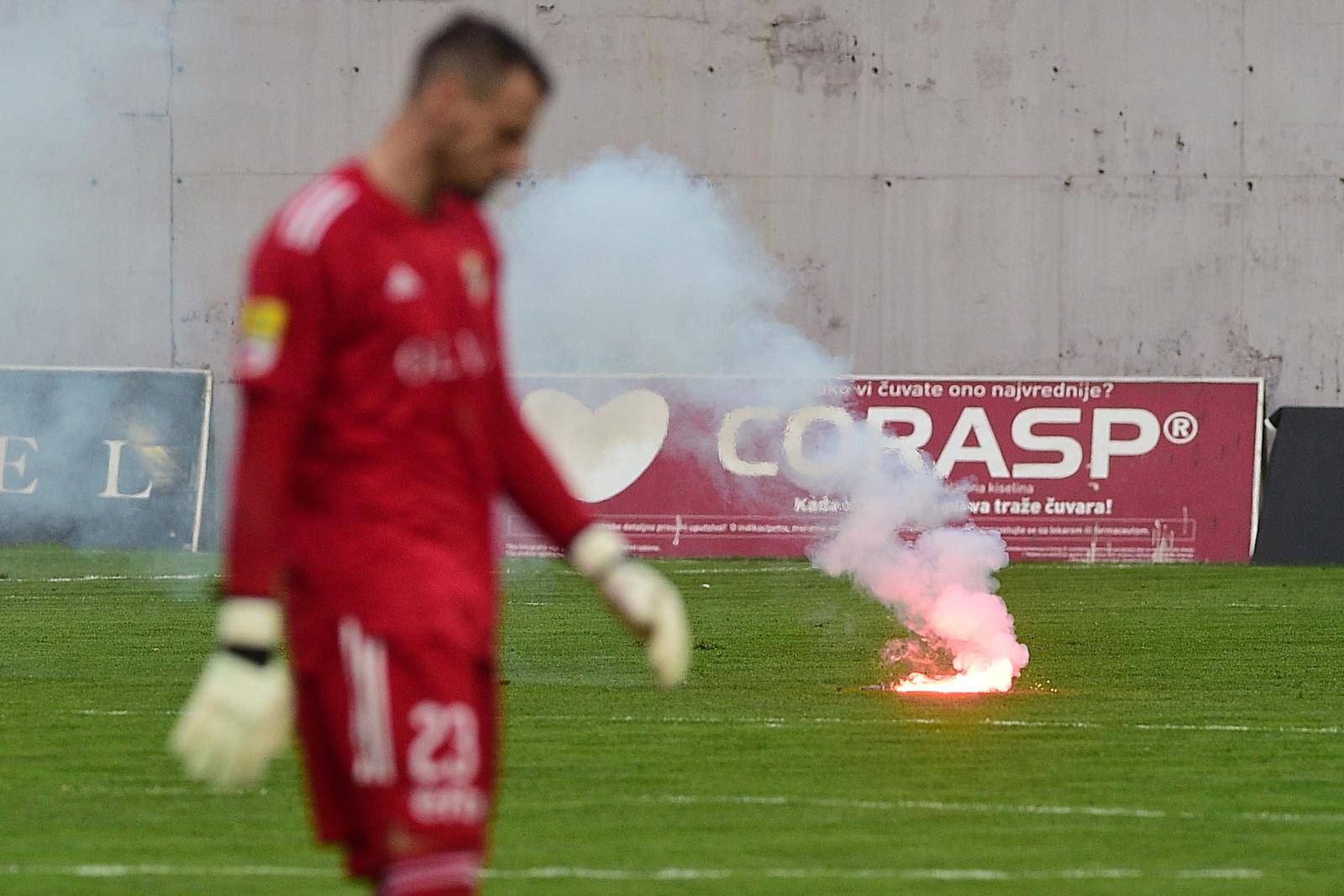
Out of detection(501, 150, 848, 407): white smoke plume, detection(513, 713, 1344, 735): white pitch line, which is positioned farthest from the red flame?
detection(501, 150, 848, 407): white smoke plume

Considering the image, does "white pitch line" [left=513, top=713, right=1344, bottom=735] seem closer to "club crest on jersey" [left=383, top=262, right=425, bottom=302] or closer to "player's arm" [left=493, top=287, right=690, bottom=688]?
"player's arm" [left=493, top=287, right=690, bottom=688]

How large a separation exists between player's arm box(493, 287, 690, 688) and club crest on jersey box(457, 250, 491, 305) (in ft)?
0.65

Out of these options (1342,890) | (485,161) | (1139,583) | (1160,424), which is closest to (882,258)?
(1160,424)

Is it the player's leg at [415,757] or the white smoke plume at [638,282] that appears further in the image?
the white smoke plume at [638,282]

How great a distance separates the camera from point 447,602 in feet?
14.4

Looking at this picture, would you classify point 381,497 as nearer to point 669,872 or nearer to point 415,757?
point 415,757

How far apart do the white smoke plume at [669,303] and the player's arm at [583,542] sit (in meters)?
13.9

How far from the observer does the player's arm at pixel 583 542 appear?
15.4 ft

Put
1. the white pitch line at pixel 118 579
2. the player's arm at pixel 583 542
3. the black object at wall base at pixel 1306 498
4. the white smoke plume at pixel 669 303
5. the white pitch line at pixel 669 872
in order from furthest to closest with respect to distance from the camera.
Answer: the black object at wall base at pixel 1306 498 → the white smoke plume at pixel 669 303 → the white pitch line at pixel 118 579 → the white pitch line at pixel 669 872 → the player's arm at pixel 583 542

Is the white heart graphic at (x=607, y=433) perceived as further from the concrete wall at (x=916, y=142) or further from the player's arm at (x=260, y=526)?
the player's arm at (x=260, y=526)

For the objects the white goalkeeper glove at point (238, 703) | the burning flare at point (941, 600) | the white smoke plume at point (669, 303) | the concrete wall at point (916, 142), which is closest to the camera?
the white goalkeeper glove at point (238, 703)

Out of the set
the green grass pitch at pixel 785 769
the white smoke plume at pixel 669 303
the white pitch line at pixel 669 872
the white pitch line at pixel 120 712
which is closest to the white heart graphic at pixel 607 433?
the white smoke plume at pixel 669 303

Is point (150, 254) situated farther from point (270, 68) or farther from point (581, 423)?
point (581, 423)

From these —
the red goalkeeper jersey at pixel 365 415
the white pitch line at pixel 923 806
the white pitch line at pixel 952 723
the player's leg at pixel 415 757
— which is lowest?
the white pitch line at pixel 952 723
